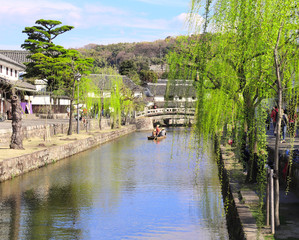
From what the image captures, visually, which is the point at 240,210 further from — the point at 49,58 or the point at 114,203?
the point at 49,58

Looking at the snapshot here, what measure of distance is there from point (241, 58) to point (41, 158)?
1380 cm

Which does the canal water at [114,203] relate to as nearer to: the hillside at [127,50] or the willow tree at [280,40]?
the willow tree at [280,40]

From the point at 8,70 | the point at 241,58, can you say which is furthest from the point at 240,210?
the point at 8,70

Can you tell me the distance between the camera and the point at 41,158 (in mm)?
21859

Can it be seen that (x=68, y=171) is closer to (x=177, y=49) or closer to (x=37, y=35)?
(x=177, y=49)

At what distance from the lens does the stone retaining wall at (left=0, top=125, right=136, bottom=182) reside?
685 inches

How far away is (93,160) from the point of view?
26.9 m

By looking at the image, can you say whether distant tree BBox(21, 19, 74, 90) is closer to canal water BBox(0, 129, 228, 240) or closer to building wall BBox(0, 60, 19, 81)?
building wall BBox(0, 60, 19, 81)

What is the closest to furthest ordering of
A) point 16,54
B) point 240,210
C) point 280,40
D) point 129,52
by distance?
point 280,40 → point 240,210 → point 16,54 → point 129,52

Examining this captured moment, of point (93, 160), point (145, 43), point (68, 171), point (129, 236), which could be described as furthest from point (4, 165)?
point (145, 43)

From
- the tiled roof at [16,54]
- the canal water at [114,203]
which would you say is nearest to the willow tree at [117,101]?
the tiled roof at [16,54]

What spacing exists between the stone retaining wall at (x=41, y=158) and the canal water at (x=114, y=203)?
34 cm

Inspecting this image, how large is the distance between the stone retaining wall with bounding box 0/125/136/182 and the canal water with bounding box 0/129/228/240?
335 mm

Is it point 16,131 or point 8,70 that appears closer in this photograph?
point 16,131
